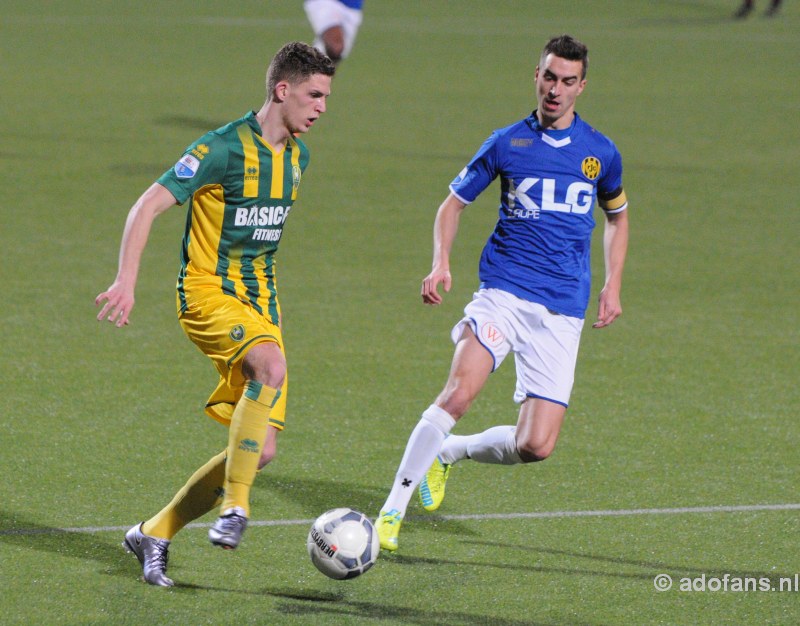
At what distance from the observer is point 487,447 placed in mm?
6336

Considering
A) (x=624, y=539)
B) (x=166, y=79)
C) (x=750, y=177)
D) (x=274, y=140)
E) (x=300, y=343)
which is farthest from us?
(x=166, y=79)

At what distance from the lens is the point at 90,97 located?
1958cm

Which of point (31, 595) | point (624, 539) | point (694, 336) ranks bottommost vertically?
point (31, 595)

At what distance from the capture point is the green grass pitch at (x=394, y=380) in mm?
5500

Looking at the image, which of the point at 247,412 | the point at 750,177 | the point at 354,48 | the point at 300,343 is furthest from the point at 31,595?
the point at 354,48

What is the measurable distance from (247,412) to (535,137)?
2.00 meters

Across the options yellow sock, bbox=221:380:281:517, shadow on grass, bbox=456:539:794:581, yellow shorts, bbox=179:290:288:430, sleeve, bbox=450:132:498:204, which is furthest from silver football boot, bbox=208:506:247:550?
sleeve, bbox=450:132:498:204

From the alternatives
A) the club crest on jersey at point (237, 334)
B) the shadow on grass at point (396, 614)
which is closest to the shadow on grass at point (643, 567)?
the shadow on grass at point (396, 614)

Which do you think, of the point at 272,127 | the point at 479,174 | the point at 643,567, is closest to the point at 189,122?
the point at 479,174

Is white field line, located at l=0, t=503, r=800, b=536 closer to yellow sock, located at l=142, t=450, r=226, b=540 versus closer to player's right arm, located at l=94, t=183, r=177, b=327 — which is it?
yellow sock, located at l=142, t=450, r=226, b=540

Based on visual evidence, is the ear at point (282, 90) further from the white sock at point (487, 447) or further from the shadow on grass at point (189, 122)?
the shadow on grass at point (189, 122)

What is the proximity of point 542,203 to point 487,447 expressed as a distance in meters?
1.14

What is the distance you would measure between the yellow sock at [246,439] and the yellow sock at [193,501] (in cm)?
22

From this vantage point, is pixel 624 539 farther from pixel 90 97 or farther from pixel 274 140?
pixel 90 97
